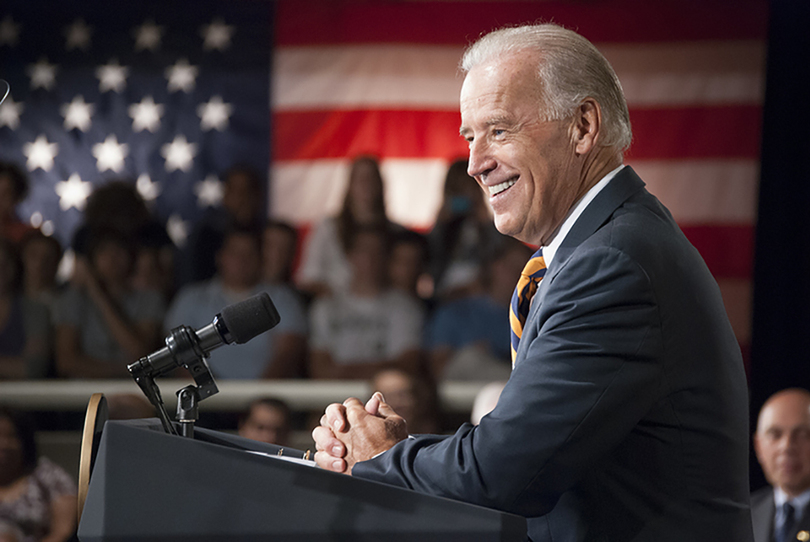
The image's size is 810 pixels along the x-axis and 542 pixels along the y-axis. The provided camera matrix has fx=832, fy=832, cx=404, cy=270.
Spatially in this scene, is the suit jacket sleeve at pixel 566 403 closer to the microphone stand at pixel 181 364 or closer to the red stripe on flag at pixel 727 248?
the microphone stand at pixel 181 364

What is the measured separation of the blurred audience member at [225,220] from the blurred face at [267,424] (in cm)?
100

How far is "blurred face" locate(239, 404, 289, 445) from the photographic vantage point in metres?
3.81

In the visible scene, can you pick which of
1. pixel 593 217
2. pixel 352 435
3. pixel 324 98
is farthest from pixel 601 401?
pixel 324 98

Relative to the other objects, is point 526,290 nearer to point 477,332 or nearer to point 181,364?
point 181,364

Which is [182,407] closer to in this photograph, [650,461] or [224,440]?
[224,440]

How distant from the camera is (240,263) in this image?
4.43 meters

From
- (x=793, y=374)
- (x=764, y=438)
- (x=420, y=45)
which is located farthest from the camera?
(x=420, y=45)

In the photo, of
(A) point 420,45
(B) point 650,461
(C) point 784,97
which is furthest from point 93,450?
(C) point 784,97

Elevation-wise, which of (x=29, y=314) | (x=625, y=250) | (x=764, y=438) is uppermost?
(x=625, y=250)

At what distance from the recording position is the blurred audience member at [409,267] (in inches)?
173

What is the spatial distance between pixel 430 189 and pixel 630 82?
1.24 metres

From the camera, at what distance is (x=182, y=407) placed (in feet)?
3.52

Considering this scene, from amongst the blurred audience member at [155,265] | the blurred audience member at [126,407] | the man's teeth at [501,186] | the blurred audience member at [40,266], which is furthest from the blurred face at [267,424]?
the man's teeth at [501,186]

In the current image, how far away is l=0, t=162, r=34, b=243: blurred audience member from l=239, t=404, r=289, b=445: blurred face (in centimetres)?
184
